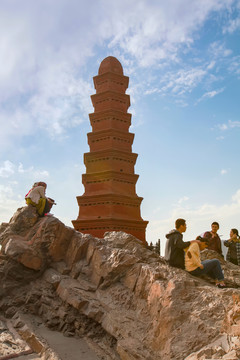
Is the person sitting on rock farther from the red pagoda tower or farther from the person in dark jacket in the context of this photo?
the red pagoda tower

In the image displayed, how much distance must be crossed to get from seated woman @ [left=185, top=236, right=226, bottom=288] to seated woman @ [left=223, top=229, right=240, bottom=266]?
11.4ft

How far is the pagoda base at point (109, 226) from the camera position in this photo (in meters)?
16.1

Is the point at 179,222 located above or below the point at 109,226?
below

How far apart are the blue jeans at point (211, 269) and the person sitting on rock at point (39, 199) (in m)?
3.78

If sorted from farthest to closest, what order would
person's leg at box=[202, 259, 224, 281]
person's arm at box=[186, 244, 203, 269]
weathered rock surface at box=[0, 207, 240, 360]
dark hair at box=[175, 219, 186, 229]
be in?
dark hair at box=[175, 219, 186, 229] → person's leg at box=[202, 259, 224, 281] → person's arm at box=[186, 244, 203, 269] → weathered rock surface at box=[0, 207, 240, 360]

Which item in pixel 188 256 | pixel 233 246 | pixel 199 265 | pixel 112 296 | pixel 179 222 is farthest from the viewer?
pixel 233 246

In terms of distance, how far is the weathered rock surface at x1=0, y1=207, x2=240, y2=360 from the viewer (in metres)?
3.40

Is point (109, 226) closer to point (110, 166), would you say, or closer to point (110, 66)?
point (110, 166)

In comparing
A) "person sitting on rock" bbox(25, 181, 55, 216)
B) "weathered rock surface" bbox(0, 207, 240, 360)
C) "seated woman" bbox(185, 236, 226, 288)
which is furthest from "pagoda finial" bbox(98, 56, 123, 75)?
"seated woman" bbox(185, 236, 226, 288)

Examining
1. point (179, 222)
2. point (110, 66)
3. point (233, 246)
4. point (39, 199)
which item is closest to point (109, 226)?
point (233, 246)

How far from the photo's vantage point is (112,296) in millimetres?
4750

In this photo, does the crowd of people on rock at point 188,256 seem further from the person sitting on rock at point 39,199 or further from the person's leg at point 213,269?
the person sitting on rock at point 39,199

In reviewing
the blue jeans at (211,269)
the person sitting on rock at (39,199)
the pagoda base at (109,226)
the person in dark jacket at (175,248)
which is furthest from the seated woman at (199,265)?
the pagoda base at (109,226)

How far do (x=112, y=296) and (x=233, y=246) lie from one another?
5.25 meters
